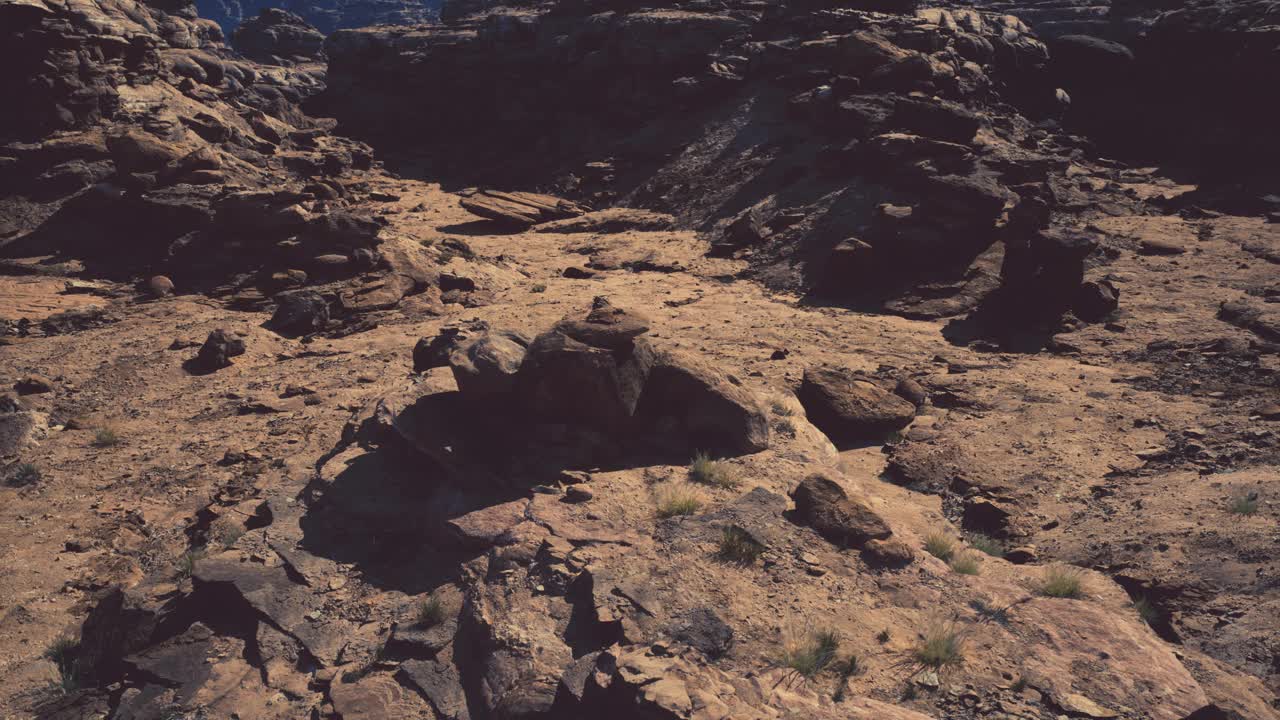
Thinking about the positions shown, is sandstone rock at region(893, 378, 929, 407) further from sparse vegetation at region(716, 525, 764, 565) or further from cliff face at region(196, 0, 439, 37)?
cliff face at region(196, 0, 439, 37)

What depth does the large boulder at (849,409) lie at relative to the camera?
419 inches

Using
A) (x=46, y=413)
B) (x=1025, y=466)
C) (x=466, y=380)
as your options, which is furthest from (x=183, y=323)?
(x=1025, y=466)

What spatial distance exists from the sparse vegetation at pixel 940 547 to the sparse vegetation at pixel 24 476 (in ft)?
36.2

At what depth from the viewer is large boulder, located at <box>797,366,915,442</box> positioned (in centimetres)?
1064

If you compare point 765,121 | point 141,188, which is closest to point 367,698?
point 141,188

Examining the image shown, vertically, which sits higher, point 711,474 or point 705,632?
point 705,632

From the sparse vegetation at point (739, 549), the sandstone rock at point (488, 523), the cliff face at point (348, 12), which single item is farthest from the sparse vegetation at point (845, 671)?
the cliff face at point (348, 12)

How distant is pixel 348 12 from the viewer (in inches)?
4801

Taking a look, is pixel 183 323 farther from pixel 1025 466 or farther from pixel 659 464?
pixel 1025 466

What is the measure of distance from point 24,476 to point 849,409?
1136cm

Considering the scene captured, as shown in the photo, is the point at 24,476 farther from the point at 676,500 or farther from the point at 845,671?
the point at 845,671

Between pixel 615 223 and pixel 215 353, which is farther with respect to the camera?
pixel 615 223

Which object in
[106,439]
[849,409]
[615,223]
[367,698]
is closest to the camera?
[367,698]

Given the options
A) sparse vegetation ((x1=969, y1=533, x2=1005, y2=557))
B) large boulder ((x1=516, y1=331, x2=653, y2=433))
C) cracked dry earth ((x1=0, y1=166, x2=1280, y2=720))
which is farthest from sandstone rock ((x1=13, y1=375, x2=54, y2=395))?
sparse vegetation ((x1=969, y1=533, x2=1005, y2=557))
